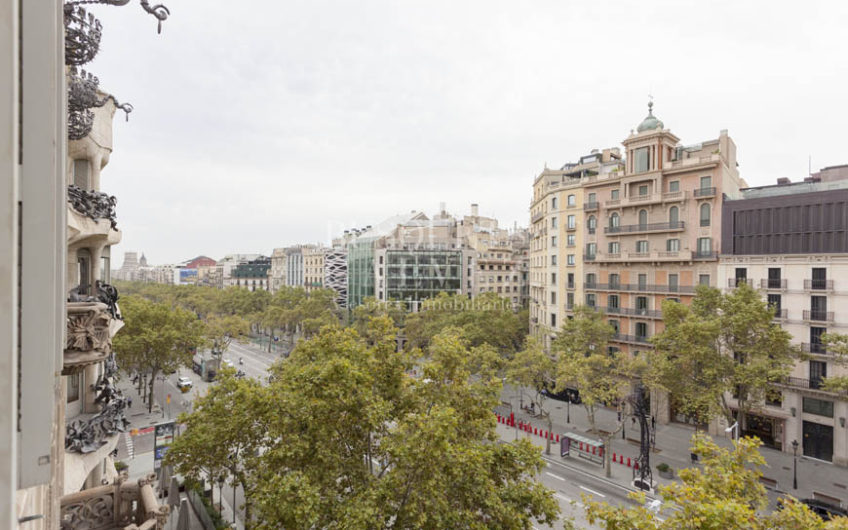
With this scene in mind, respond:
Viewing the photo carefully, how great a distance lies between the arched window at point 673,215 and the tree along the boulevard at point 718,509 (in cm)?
2835

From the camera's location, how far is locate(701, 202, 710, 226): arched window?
33.1 meters

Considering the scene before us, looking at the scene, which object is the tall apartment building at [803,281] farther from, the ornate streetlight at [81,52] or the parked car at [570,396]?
the ornate streetlight at [81,52]

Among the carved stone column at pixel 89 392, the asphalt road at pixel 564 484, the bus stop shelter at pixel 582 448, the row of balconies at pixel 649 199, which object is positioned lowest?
the asphalt road at pixel 564 484

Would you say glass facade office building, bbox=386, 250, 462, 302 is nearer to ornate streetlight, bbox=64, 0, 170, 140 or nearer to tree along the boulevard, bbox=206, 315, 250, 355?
tree along the boulevard, bbox=206, 315, 250, 355

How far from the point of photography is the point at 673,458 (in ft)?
89.5

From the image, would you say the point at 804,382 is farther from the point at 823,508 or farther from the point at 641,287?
the point at 823,508

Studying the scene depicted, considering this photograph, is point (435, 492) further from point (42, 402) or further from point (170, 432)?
point (170, 432)

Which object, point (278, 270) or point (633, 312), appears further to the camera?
point (278, 270)

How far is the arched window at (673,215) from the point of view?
3475cm

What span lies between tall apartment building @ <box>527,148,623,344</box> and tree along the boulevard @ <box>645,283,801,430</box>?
45.6ft

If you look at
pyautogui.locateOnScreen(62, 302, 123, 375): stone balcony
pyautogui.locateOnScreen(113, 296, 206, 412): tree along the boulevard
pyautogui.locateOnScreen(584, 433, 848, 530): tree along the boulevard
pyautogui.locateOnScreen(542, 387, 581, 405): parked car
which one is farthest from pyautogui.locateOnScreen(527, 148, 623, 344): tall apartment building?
pyautogui.locateOnScreen(62, 302, 123, 375): stone balcony

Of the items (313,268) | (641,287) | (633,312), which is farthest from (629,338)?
(313,268)

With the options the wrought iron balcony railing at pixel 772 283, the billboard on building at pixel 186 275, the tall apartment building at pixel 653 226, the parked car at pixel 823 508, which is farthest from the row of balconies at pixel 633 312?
the billboard on building at pixel 186 275

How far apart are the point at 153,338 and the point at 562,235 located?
121 ft
